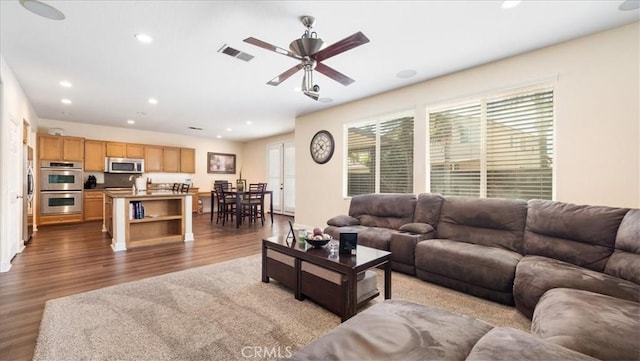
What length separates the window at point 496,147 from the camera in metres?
3.15

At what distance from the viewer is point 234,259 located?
368 centimetres

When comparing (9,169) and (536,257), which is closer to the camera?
(536,257)

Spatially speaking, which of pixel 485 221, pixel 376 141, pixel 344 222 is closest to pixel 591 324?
pixel 485 221

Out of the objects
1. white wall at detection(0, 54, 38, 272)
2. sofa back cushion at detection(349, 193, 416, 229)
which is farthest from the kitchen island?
sofa back cushion at detection(349, 193, 416, 229)

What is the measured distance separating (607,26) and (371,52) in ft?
7.49

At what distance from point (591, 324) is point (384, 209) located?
2.66 m

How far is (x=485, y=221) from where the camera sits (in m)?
2.96

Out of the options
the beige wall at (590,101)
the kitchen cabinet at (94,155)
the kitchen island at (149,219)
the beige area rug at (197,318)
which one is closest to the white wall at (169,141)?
the kitchen cabinet at (94,155)

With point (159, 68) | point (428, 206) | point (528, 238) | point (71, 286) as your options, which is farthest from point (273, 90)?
point (528, 238)

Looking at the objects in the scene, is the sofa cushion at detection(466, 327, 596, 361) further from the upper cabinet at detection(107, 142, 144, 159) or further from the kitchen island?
the upper cabinet at detection(107, 142, 144, 159)

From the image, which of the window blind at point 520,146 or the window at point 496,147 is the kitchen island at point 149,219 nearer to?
the window at point 496,147

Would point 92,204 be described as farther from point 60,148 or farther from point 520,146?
point 520,146

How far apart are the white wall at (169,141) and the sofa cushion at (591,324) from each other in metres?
9.18

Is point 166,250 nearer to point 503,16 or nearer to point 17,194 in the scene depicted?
point 17,194
